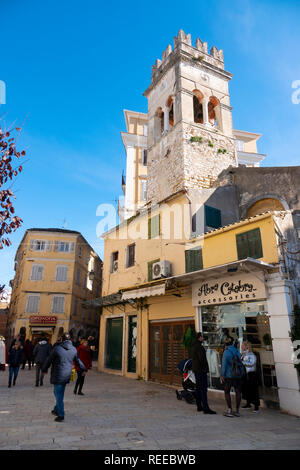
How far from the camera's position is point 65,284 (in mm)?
28328

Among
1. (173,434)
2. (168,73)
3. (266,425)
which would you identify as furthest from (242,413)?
(168,73)

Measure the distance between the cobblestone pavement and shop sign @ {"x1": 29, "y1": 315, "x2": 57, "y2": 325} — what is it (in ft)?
61.8

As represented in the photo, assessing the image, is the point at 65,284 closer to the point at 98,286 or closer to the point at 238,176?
the point at 98,286

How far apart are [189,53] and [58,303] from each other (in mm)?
23008

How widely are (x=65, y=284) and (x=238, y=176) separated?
20.4 m

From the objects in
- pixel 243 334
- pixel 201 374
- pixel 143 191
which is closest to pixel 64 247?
pixel 143 191

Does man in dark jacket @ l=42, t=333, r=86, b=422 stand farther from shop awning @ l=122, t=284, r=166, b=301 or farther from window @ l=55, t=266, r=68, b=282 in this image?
window @ l=55, t=266, r=68, b=282

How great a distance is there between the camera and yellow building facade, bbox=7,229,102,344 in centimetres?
2656

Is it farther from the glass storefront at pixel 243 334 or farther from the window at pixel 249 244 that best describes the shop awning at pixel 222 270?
the glass storefront at pixel 243 334

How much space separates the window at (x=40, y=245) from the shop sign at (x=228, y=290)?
21892mm

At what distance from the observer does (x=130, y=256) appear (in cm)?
1570

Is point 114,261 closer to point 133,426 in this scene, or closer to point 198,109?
point 133,426

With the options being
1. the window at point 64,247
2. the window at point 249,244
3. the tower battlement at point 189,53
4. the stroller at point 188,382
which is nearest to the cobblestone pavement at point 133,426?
the stroller at point 188,382

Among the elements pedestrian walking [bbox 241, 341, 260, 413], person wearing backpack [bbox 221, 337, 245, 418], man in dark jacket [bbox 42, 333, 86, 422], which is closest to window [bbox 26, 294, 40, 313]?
man in dark jacket [bbox 42, 333, 86, 422]
